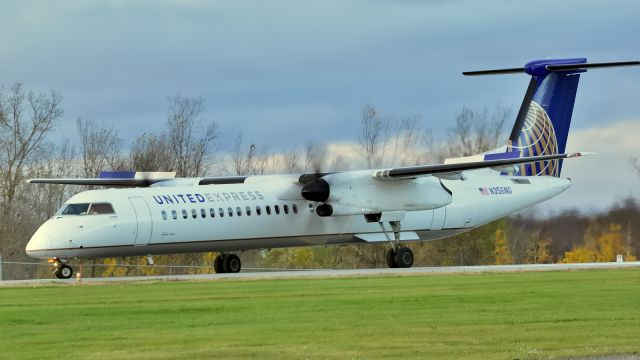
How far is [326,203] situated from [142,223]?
623 centimetres

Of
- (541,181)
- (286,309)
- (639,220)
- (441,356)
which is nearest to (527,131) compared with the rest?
(541,181)

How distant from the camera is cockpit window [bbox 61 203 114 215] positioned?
101ft

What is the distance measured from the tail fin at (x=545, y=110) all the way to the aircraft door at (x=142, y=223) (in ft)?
47.7

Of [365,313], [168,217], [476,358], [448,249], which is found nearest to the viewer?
[476,358]

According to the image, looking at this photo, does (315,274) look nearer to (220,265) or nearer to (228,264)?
(228,264)

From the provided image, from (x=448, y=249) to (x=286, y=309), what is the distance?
104 feet

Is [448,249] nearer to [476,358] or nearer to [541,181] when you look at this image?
[541,181]

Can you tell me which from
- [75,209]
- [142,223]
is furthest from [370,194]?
[75,209]

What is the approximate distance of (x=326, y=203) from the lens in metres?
34.6

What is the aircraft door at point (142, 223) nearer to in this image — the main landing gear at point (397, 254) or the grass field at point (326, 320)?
the grass field at point (326, 320)

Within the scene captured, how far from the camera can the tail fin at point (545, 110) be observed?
40.0 metres

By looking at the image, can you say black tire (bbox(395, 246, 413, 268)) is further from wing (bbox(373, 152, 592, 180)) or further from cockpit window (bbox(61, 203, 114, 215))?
cockpit window (bbox(61, 203, 114, 215))

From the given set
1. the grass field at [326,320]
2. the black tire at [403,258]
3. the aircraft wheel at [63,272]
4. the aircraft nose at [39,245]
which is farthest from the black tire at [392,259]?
the aircraft nose at [39,245]

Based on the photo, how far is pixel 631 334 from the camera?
1647 centimetres
